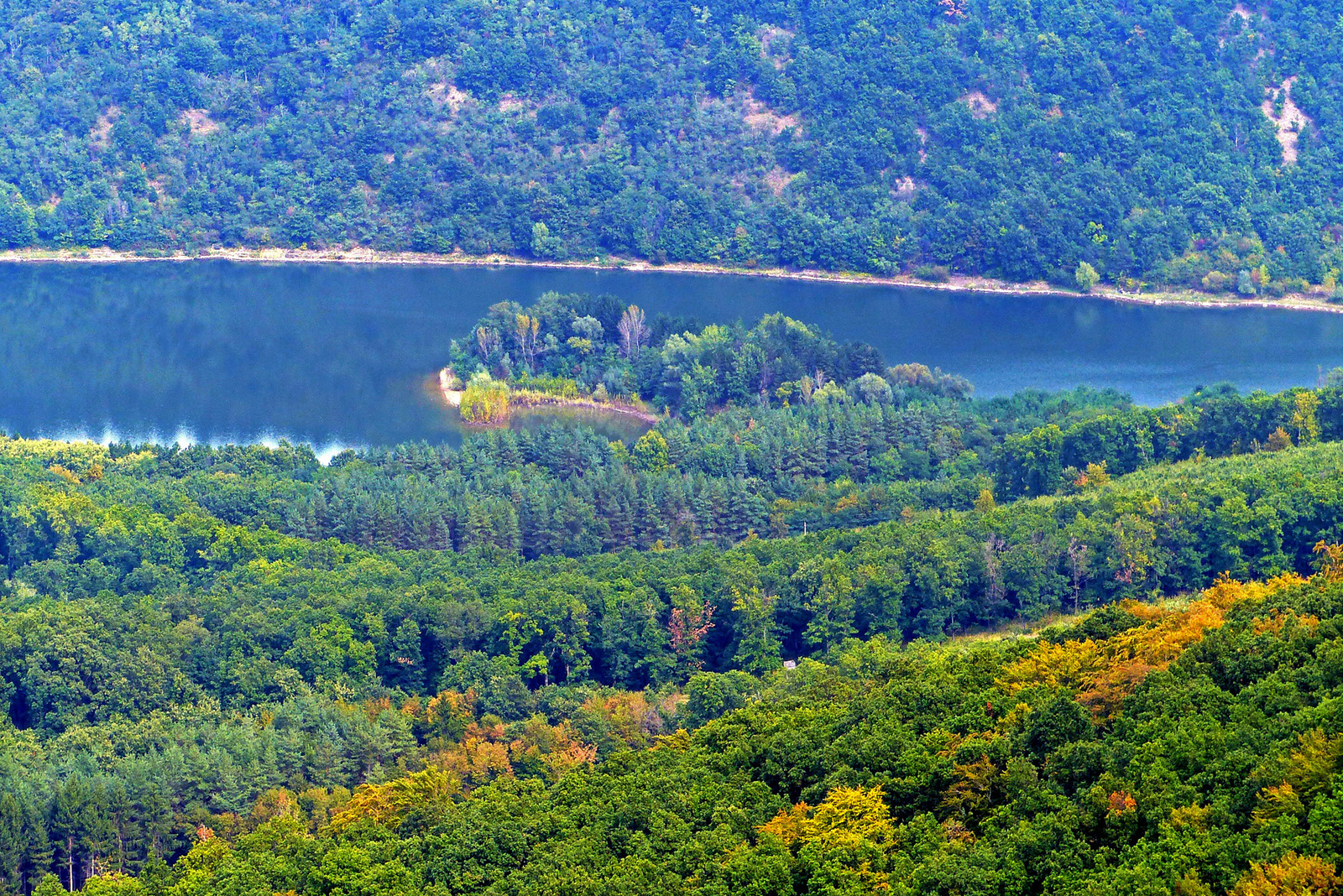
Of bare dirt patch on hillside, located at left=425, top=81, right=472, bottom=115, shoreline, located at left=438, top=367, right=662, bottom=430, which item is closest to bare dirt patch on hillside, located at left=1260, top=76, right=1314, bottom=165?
shoreline, located at left=438, top=367, right=662, bottom=430

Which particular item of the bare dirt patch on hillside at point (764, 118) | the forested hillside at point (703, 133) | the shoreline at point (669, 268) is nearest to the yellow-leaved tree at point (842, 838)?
the shoreline at point (669, 268)

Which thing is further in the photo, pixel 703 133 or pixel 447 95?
pixel 447 95

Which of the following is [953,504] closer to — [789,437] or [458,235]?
[789,437]

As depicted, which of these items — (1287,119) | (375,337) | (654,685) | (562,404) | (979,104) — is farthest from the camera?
(979,104)

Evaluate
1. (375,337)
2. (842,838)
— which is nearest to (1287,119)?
(375,337)

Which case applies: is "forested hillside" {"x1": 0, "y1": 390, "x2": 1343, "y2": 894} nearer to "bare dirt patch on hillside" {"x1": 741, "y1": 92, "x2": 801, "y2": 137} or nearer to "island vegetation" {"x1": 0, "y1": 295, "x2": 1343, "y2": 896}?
"island vegetation" {"x1": 0, "y1": 295, "x2": 1343, "y2": 896}

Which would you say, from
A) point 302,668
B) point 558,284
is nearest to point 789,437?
point 302,668

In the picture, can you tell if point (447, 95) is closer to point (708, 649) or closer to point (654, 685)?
point (708, 649)
